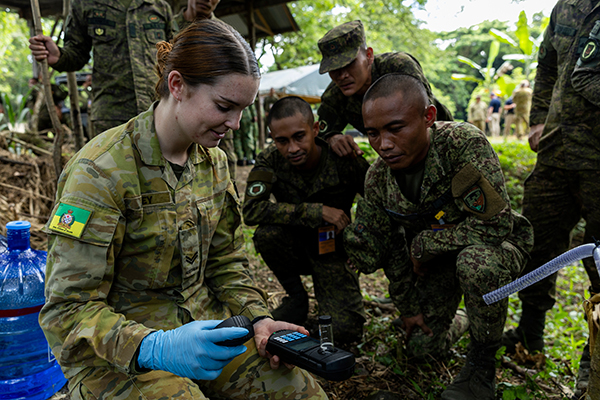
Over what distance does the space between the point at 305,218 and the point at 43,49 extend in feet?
7.55

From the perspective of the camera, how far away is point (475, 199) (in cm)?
212

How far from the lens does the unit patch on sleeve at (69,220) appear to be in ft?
4.30

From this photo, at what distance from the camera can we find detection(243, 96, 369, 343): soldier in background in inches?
110

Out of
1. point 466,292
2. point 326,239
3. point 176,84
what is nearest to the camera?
point 176,84

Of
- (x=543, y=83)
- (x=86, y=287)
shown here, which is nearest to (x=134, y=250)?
(x=86, y=287)

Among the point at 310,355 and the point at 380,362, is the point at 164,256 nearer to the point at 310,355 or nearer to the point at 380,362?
the point at 310,355

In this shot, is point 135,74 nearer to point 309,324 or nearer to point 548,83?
point 309,324

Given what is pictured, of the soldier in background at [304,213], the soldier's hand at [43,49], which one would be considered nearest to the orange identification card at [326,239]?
the soldier in background at [304,213]

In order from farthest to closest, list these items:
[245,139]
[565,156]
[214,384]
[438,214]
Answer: [245,139], [565,156], [438,214], [214,384]

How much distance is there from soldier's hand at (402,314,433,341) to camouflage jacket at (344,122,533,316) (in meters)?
0.04

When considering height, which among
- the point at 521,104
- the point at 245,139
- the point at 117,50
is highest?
the point at 117,50

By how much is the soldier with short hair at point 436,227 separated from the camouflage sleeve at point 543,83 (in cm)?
101

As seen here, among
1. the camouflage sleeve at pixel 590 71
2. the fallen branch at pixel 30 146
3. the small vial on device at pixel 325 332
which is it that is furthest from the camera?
the fallen branch at pixel 30 146

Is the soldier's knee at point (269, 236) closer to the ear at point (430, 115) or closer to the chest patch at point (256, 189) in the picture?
the chest patch at point (256, 189)
